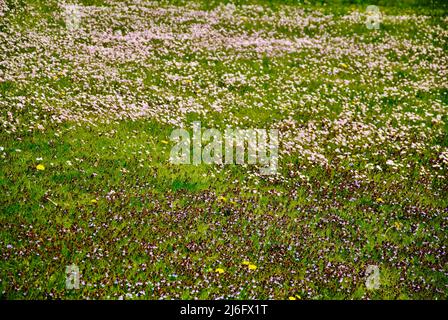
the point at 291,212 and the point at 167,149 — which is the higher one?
the point at 167,149

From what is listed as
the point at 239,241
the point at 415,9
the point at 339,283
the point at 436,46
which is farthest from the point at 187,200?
the point at 415,9

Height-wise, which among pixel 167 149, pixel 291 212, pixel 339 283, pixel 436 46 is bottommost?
pixel 339 283

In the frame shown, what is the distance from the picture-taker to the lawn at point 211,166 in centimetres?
745

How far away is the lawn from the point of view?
745 cm

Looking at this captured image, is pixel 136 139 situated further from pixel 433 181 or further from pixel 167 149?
pixel 433 181

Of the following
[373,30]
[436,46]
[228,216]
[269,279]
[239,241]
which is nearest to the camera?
[269,279]

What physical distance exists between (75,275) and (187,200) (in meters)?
3.13

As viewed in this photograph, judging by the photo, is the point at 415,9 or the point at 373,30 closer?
the point at 373,30

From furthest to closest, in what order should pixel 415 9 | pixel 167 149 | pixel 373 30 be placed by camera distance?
1. pixel 415 9
2. pixel 373 30
3. pixel 167 149

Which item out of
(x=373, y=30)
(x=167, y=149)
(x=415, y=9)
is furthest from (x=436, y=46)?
(x=167, y=149)

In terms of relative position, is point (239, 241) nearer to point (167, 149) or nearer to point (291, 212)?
point (291, 212)

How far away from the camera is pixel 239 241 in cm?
835

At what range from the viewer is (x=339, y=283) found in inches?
298

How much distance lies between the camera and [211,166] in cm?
1111
